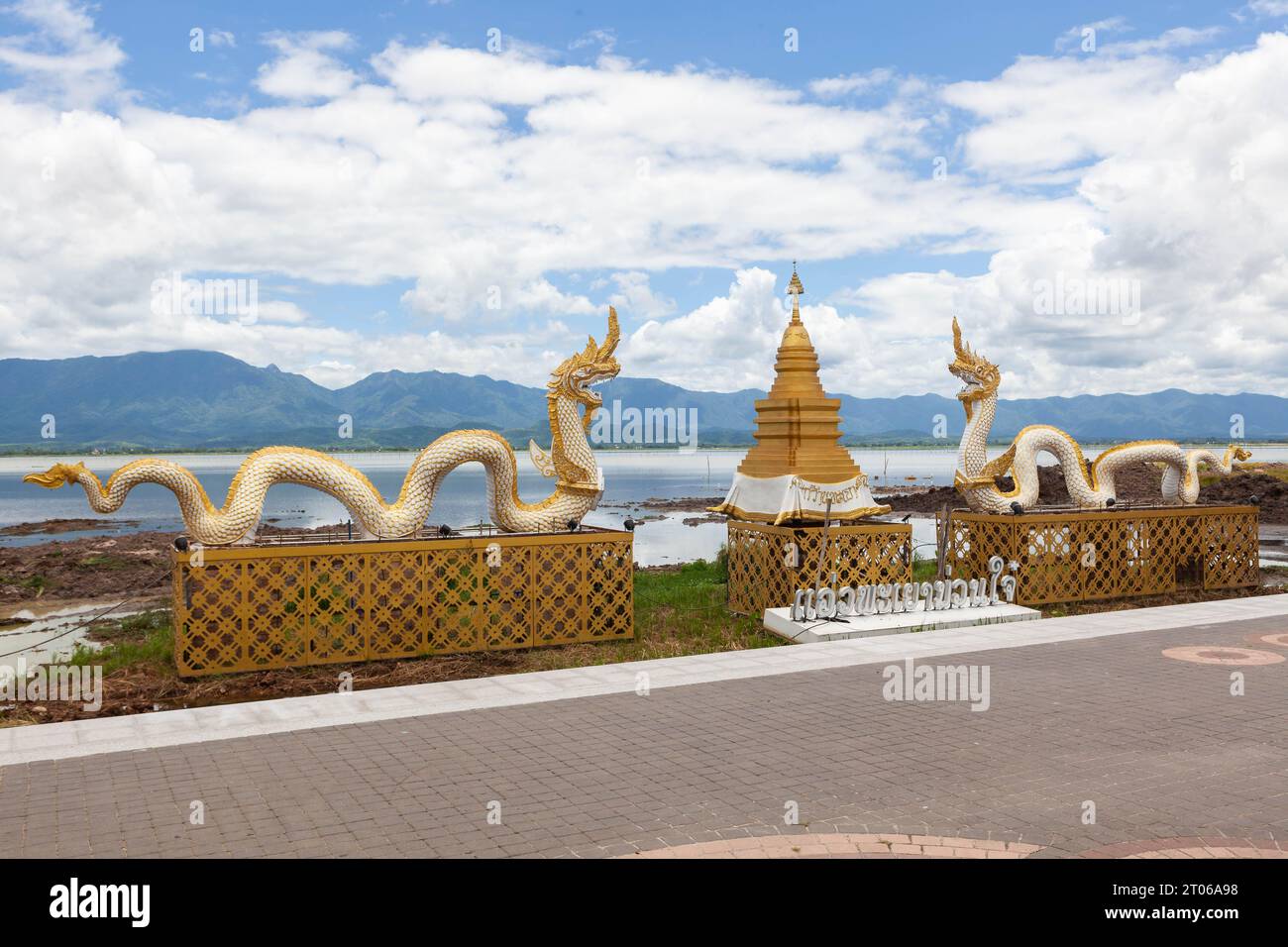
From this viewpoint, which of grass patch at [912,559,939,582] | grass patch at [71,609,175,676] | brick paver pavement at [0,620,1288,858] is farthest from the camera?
grass patch at [912,559,939,582]

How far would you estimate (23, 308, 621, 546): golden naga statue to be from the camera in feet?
40.8

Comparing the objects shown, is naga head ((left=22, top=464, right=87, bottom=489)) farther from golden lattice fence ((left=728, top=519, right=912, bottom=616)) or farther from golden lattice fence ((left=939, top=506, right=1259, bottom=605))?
golden lattice fence ((left=939, top=506, right=1259, bottom=605))

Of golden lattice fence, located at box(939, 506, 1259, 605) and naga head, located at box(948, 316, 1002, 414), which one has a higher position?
naga head, located at box(948, 316, 1002, 414)

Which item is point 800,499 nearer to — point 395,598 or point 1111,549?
point 1111,549

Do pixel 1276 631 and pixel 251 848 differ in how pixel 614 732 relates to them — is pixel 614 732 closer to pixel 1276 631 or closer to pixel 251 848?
pixel 251 848

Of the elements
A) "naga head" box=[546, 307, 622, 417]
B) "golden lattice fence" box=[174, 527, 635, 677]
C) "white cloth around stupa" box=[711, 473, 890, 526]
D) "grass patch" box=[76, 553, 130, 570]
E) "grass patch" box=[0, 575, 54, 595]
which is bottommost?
"grass patch" box=[0, 575, 54, 595]

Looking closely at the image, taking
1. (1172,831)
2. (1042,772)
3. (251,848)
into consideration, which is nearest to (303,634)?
(251,848)

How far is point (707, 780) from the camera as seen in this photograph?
25.8 ft

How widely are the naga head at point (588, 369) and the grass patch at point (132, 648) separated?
6.44 metres

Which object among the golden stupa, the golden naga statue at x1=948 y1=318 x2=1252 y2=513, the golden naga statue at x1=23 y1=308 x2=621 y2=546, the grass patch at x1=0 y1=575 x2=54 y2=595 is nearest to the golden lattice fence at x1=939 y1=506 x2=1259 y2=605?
the golden naga statue at x1=948 y1=318 x2=1252 y2=513

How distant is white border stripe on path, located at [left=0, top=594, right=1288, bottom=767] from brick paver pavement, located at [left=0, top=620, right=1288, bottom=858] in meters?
0.38

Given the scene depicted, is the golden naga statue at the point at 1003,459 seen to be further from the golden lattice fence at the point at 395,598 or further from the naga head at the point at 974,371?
the golden lattice fence at the point at 395,598

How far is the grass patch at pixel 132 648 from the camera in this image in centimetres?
1285

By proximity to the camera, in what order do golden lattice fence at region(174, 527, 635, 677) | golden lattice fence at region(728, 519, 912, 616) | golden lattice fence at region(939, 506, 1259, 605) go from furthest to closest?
golden lattice fence at region(939, 506, 1259, 605), golden lattice fence at region(728, 519, 912, 616), golden lattice fence at region(174, 527, 635, 677)
